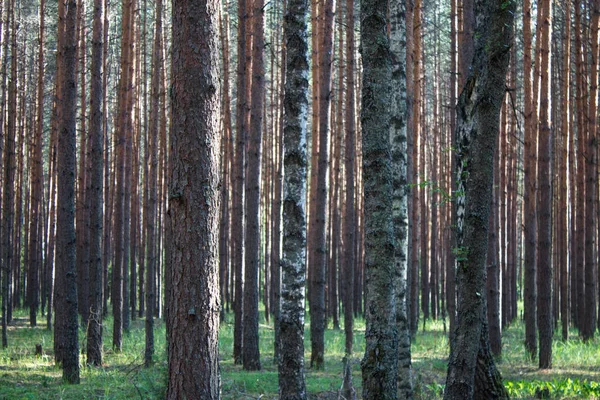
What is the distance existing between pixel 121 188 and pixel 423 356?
8.17 meters

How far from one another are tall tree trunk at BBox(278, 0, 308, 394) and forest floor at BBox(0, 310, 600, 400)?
0.94 metres

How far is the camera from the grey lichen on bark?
19.1 feet

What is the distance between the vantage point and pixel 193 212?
4773mm

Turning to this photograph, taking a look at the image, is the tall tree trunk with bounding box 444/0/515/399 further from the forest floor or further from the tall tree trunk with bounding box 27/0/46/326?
the tall tree trunk with bounding box 27/0/46/326

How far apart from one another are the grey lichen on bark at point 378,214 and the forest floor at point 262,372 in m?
1.90

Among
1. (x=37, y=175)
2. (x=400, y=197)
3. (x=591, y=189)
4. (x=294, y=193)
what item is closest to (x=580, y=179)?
(x=591, y=189)

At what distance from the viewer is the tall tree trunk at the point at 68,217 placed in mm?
10156

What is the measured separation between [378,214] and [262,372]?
7.39 metres

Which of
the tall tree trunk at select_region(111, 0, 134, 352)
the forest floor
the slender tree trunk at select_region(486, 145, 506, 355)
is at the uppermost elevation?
the tall tree trunk at select_region(111, 0, 134, 352)

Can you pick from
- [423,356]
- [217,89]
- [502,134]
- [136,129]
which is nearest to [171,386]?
[217,89]

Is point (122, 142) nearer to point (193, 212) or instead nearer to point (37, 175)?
point (37, 175)

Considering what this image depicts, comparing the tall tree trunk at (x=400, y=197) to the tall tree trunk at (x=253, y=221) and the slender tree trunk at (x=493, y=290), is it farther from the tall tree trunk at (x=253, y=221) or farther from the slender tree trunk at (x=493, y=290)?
the slender tree trunk at (x=493, y=290)

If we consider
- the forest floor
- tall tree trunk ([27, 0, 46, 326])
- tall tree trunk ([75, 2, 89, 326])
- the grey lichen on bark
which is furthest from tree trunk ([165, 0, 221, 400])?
tall tree trunk ([27, 0, 46, 326])

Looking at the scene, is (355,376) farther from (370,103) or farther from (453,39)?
(453,39)
